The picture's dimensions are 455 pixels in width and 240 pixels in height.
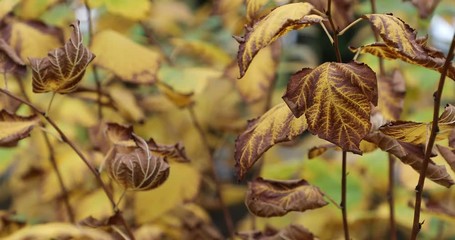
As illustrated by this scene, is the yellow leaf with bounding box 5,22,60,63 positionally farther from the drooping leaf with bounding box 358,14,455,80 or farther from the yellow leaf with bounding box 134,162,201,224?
the drooping leaf with bounding box 358,14,455,80

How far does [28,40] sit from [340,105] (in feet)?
1.85

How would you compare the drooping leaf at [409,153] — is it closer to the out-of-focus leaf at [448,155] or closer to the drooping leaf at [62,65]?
the out-of-focus leaf at [448,155]

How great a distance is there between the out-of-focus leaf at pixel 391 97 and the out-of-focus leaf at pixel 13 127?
1.34 feet

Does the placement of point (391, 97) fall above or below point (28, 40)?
below

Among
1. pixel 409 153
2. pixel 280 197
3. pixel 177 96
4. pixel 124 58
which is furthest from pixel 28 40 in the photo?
pixel 409 153

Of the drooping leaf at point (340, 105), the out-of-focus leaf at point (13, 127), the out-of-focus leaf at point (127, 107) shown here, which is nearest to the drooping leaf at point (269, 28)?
the drooping leaf at point (340, 105)

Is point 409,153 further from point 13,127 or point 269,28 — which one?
point 13,127

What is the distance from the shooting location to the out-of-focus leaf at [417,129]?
69cm

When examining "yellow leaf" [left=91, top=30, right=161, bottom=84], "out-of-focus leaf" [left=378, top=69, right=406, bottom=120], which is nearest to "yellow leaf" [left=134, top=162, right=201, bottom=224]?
"yellow leaf" [left=91, top=30, right=161, bottom=84]

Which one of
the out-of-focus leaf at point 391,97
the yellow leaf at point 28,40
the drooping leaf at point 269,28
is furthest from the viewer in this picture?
the yellow leaf at point 28,40

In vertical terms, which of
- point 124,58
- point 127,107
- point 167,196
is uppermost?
point 124,58

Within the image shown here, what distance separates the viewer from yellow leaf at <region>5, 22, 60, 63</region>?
1.06m

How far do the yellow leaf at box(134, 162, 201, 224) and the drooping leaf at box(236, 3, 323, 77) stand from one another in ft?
1.85

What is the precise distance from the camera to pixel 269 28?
0.65 metres
